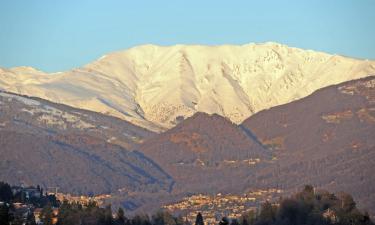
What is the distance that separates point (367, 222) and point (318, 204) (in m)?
16.3

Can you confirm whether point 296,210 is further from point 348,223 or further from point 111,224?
point 111,224

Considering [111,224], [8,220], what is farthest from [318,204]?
[8,220]

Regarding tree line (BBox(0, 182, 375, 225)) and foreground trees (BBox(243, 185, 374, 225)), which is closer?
tree line (BBox(0, 182, 375, 225))

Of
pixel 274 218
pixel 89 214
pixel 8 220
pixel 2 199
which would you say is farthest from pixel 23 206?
pixel 8 220

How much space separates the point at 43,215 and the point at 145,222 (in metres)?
13.2

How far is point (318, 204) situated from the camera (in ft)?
649

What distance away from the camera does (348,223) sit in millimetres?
183375

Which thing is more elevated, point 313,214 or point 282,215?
point 282,215

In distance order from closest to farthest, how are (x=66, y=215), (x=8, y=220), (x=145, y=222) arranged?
(x=8, y=220) → (x=66, y=215) → (x=145, y=222)

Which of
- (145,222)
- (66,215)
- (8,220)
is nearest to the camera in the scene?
(8,220)

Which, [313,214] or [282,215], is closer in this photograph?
[313,214]

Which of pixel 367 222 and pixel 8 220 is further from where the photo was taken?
pixel 367 222

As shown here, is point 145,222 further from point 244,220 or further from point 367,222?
point 367,222

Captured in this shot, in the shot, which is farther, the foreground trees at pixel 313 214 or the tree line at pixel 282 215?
the foreground trees at pixel 313 214
